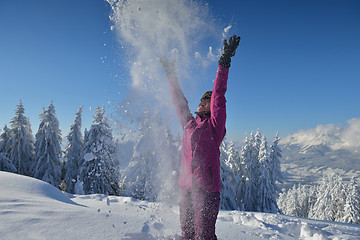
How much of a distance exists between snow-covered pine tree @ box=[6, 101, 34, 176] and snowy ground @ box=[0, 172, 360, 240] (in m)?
19.8

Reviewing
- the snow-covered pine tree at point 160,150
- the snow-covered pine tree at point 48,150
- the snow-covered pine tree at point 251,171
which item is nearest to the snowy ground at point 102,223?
the snow-covered pine tree at point 160,150

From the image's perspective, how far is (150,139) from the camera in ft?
20.3

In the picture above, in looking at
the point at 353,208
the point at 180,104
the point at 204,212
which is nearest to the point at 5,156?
the point at 180,104

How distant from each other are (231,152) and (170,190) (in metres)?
20.7

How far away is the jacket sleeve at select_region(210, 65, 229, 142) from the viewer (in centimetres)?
266

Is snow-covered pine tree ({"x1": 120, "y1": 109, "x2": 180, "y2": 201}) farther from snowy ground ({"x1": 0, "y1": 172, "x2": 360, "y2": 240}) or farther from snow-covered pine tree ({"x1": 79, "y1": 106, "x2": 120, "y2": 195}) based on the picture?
snow-covered pine tree ({"x1": 79, "y1": 106, "x2": 120, "y2": 195})

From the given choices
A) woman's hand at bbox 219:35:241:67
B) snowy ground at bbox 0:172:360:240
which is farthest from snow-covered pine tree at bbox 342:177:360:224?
woman's hand at bbox 219:35:241:67

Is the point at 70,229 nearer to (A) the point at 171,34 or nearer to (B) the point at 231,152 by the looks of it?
(A) the point at 171,34

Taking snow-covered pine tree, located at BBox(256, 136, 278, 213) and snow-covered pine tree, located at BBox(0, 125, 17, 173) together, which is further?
snow-covered pine tree, located at BBox(256, 136, 278, 213)

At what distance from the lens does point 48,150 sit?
2044 centimetres

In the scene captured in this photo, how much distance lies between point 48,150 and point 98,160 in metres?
7.26

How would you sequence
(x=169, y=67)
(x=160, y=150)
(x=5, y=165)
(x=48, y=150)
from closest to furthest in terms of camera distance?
(x=169, y=67) < (x=160, y=150) < (x=5, y=165) < (x=48, y=150)

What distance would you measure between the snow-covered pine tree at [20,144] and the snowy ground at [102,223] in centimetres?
1980

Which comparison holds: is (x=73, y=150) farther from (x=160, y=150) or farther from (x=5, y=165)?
(x=160, y=150)
